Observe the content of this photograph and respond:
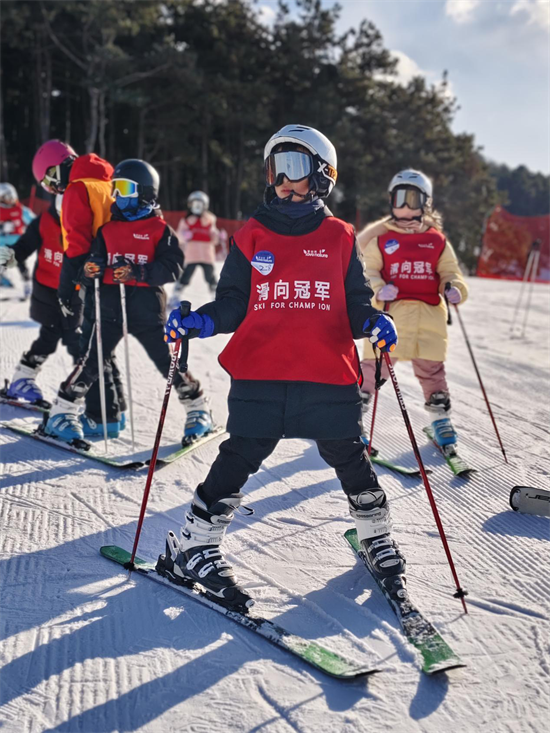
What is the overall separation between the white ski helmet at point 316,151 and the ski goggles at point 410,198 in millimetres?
1834

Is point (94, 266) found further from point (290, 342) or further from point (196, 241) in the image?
point (196, 241)

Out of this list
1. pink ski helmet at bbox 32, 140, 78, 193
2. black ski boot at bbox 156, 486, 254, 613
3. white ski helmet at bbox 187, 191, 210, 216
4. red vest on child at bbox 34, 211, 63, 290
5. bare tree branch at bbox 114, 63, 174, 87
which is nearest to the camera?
black ski boot at bbox 156, 486, 254, 613

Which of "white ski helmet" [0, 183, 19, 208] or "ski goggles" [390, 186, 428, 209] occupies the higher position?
"ski goggles" [390, 186, 428, 209]

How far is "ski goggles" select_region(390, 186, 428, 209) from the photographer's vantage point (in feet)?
14.7

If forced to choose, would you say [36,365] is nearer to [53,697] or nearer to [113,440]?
[113,440]

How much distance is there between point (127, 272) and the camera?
13.5 feet

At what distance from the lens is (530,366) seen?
8.05m

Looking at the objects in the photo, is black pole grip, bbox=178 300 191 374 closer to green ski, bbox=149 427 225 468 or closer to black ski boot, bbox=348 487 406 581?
black ski boot, bbox=348 487 406 581

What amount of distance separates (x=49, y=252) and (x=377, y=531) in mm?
A: 3559

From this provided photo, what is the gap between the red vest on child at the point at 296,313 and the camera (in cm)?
256

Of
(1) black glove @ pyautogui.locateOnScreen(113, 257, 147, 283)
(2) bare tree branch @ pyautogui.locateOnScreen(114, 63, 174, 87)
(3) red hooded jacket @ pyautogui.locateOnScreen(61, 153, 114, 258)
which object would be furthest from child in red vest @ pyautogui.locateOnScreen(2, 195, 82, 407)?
(2) bare tree branch @ pyautogui.locateOnScreen(114, 63, 174, 87)

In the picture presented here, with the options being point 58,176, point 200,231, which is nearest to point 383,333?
point 58,176

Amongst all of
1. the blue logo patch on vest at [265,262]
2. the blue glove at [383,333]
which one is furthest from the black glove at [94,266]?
the blue glove at [383,333]

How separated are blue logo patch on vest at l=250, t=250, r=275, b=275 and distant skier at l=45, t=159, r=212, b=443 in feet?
5.71
